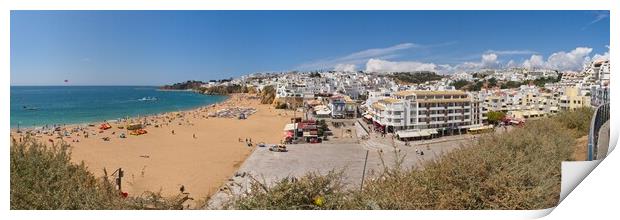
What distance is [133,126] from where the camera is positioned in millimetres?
7395

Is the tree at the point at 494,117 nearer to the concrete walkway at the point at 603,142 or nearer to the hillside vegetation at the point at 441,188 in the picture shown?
the concrete walkway at the point at 603,142

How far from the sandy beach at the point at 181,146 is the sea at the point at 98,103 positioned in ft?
0.55

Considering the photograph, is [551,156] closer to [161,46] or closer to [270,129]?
[270,129]

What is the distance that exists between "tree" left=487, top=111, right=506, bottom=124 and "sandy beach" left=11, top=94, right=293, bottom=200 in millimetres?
2731

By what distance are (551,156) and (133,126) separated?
559 centimetres

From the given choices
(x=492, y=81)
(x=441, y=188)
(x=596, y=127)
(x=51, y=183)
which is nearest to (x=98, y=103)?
(x=51, y=183)

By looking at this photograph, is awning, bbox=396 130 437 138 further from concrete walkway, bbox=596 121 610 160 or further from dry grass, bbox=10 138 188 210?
dry grass, bbox=10 138 188 210

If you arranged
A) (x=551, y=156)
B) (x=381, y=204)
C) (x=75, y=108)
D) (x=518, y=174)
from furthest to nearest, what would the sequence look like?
(x=75, y=108) → (x=551, y=156) → (x=518, y=174) → (x=381, y=204)

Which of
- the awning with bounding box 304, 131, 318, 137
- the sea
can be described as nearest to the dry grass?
the sea

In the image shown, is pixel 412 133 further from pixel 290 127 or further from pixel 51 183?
pixel 51 183

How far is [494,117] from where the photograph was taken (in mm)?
6734

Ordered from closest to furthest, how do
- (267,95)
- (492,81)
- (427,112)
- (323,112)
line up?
(427,112) < (492,81) < (323,112) < (267,95)

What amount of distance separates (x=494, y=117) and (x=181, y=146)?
4406 millimetres

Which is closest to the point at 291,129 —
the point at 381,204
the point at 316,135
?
the point at 316,135
